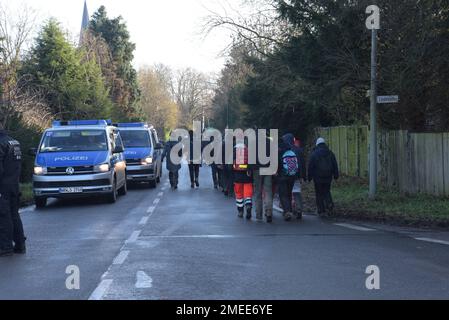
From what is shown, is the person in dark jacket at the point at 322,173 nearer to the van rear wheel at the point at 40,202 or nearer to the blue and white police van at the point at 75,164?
the blue and white police van at the point at 75,164

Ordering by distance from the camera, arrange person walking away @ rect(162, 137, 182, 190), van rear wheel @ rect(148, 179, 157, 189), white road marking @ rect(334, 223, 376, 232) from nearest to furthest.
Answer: white road marking @ rect(334, 223, 376, 232)
person walking away @ rect(162, 137, 182, 190)
van rear wheel @ rect(148, 179, 157, 189)

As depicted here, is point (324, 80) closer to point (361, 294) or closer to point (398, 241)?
point (398, 241)

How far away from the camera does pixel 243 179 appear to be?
515 inches

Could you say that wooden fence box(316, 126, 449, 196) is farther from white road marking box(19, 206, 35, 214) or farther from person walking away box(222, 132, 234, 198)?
white road marking box(19, 206, 35, 214)

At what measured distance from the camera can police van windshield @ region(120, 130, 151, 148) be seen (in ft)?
75.5

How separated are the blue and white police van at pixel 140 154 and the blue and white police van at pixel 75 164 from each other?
172 inches

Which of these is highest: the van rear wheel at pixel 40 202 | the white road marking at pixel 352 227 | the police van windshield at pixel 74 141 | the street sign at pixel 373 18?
the street sign at pixel 373 18

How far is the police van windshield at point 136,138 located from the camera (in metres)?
23.0

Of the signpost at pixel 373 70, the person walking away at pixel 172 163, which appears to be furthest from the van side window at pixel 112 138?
the signpost at pixel 373 70

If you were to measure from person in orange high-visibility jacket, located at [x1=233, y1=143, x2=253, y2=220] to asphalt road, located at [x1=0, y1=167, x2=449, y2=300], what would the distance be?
44 cm

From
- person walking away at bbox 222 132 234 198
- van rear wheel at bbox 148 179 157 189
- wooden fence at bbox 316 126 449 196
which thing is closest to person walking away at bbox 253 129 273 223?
person walking away at bbox 222 132 234 198

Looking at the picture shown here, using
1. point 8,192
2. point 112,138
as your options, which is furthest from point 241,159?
point 112,138

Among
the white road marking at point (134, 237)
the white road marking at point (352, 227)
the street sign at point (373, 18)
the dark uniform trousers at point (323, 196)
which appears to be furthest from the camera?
the street sign at point (373, 18)
